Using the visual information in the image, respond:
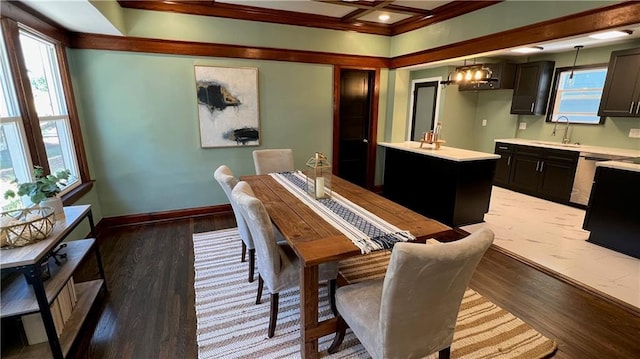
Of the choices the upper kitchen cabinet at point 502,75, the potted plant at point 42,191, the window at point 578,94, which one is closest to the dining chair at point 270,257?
the potted plant at point 42,191

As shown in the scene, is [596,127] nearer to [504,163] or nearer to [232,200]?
[504,163]

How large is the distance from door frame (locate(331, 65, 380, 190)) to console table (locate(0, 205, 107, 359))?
3.23 meters

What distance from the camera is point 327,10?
12.2ft

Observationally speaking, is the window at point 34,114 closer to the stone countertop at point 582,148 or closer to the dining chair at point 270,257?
the dining chair at point 270,257

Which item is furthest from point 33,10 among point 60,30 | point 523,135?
point 523,135

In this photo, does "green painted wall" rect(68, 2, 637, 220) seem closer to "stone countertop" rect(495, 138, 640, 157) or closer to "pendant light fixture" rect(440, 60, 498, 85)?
"stone countertop" rect(495, 138, 640, 157)

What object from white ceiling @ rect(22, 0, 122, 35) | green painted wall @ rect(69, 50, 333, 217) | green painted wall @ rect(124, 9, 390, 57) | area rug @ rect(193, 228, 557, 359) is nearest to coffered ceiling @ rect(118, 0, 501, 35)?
green painted wall @ rect(124, 9, 390, 57)

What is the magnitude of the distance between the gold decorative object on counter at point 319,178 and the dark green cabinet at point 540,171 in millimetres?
4185

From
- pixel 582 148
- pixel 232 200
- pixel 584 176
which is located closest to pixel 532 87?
pixel 582 148

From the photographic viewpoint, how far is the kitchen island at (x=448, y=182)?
352cm

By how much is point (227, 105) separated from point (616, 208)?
14.9 feet

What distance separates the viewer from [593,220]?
3275 millimetres

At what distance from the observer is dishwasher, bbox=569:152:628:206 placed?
13.6 feet

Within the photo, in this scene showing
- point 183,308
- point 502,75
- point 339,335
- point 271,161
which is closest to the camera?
point 339,335
